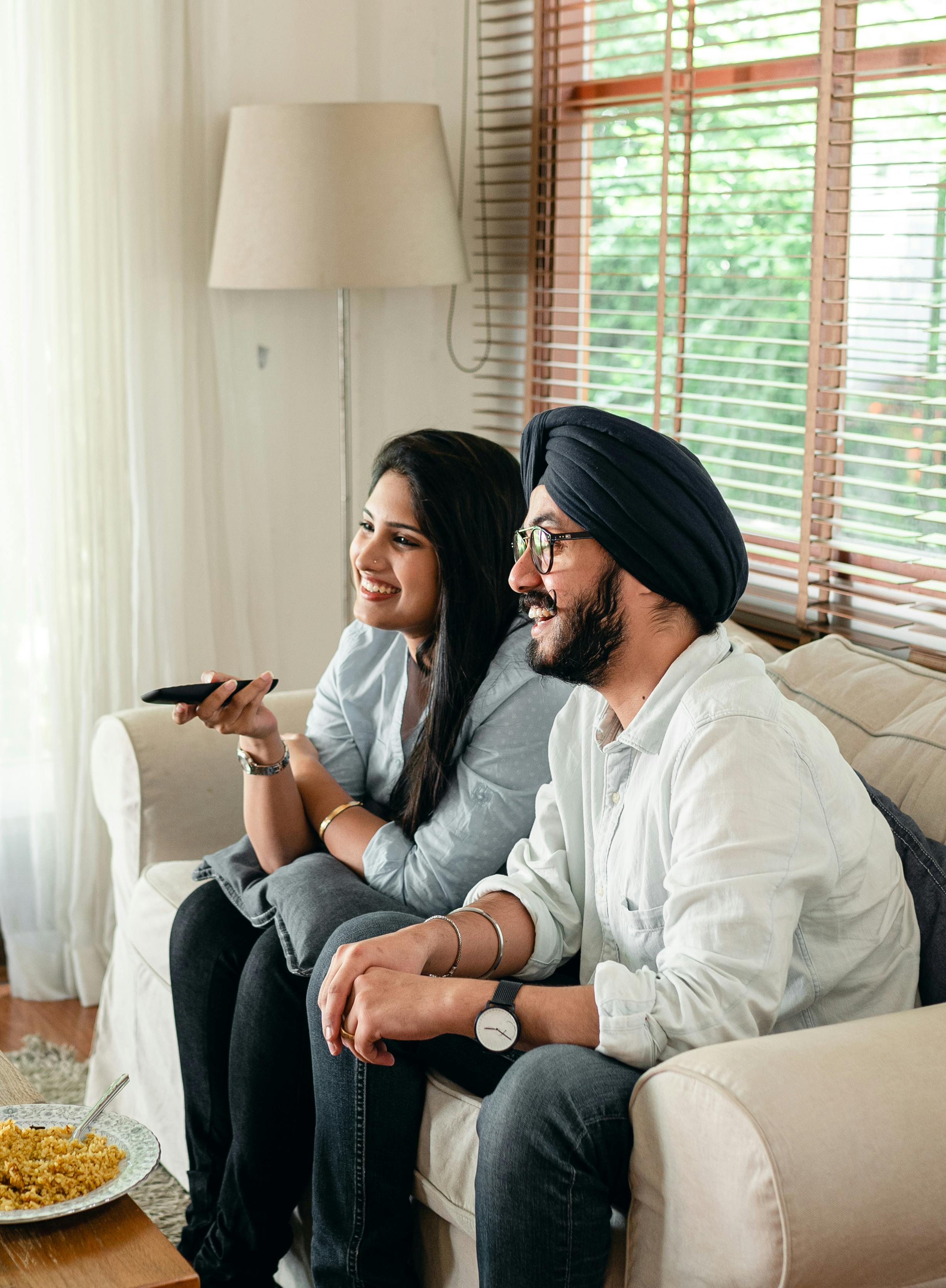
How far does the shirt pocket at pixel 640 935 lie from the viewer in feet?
4.53

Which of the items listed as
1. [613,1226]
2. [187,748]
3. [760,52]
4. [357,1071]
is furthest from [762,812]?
[760,52]

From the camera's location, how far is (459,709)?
183 centimetres

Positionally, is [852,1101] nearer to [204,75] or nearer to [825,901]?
[825,901]

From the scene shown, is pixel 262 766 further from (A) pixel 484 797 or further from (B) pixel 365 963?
(B) pixel 365 963

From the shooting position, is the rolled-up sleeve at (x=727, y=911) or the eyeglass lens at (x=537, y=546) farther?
the eyeglass lens at (x=537, y=546)

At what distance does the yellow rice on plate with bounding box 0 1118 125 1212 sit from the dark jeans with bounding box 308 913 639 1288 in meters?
0.28

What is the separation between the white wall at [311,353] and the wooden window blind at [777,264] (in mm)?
314

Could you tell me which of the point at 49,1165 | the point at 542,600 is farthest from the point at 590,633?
the point at 49,1165

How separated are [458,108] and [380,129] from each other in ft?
1.94

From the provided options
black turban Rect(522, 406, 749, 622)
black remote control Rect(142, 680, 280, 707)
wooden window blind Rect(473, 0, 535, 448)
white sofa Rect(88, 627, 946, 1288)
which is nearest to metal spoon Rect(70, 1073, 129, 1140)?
white sofa Rect(88, 627, 946, 1288)

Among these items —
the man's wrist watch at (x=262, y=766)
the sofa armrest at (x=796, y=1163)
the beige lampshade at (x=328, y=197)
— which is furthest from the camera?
the beige lampshade at (x=328, y=197)

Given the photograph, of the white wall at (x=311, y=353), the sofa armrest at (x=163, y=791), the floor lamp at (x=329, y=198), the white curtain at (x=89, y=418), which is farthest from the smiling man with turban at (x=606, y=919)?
the white wall at (x=311, y=353)

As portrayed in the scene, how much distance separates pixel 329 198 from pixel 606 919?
163 cm

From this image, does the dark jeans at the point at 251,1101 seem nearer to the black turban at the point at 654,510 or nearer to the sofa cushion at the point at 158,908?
the sofa cushion at the point at 158,908
